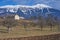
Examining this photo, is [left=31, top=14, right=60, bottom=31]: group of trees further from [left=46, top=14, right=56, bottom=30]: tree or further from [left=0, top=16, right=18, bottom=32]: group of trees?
[left=0, top=16, right=18, bottom=32]: group of trees

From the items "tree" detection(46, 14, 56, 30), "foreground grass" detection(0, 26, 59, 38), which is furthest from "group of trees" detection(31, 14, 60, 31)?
"foreground grass" detection(0, 26, 59, 38)

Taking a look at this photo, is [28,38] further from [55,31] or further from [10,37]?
[55,31]

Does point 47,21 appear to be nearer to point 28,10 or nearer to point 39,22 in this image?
point 39,22

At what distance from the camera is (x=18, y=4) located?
3.94 metres

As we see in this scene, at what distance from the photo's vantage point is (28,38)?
380 cm

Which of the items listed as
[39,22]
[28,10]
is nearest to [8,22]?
[28,10]

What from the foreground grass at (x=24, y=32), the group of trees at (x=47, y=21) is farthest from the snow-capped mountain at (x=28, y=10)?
the foreground grass at (x=24, y=32)

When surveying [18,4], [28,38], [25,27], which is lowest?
[28,38]

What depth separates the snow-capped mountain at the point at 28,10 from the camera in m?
3.92

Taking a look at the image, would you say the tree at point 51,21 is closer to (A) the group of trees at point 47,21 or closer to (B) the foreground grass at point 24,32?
(A) the group of trees at point 47,21

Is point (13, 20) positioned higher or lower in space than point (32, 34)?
higher

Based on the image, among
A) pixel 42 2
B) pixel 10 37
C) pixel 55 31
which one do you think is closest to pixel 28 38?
pixel 10 37

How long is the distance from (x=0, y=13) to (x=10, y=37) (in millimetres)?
670

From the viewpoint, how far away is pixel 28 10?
3994 millimetres
